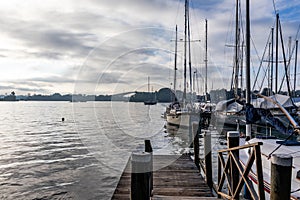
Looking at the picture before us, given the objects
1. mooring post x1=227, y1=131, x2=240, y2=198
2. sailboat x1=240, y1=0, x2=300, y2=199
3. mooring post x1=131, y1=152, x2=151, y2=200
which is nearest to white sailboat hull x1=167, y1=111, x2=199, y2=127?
sailboat x1=240, y1=0, x2=300, y2=199

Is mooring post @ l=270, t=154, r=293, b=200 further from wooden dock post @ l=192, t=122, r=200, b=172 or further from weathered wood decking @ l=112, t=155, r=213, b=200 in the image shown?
wooden dock post @ l=192, t=122, r=200, b=172

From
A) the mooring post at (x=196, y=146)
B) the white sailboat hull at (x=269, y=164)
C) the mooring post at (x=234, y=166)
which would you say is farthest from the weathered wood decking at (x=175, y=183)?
the white sailboat hull at (x=269, y=164)

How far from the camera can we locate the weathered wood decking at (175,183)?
6512 mm

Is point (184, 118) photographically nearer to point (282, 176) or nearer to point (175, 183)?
point (175, 183)

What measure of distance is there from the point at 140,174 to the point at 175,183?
3937 millimetres

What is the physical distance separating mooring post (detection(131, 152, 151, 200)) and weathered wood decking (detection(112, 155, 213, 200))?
169cm

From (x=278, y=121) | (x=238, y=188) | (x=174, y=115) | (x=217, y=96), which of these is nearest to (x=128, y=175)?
(x=238, y=188)

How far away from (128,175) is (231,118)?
2256cm

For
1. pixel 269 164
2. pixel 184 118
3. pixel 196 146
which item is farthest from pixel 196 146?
pixel 184 118

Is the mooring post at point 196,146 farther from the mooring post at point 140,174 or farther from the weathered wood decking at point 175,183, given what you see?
the mooring post at point 140,174

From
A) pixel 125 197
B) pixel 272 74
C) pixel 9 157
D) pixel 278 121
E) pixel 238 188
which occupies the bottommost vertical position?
pixel 9 157

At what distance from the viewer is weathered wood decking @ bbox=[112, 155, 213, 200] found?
21.4 feet

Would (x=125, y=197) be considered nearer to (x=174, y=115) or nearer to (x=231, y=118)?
Result: (x=231, y=118)

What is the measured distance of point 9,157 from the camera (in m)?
18.6
